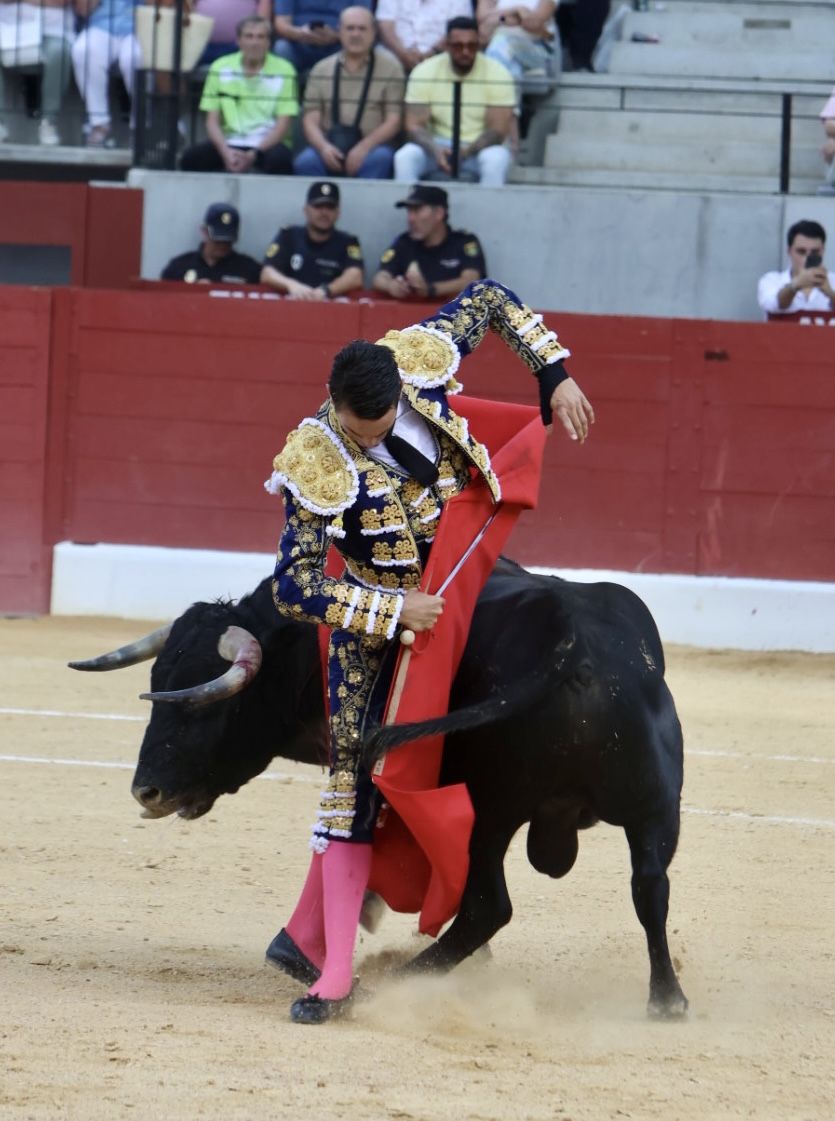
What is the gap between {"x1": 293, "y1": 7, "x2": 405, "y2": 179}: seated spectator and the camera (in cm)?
866

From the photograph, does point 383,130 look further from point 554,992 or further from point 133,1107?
point 133,1107

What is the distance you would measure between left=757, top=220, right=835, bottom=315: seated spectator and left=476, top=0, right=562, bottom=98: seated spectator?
6.12 ft

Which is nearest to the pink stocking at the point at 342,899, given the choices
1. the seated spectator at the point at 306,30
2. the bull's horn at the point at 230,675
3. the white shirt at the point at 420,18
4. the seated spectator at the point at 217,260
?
the bull's horn at the point at 230,675

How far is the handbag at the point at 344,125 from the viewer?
865 cm

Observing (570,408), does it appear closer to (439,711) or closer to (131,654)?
(439,711)

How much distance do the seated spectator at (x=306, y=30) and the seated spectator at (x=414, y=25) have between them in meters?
0.23

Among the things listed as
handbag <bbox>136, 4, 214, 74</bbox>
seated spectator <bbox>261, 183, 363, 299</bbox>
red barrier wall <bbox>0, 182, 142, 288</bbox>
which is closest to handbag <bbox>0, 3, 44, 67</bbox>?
handbag <bbox>136, 4, 214, 74</bbox>

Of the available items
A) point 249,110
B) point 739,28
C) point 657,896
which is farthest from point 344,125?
point 657,896

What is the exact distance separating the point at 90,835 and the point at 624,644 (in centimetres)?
180

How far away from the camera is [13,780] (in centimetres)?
477

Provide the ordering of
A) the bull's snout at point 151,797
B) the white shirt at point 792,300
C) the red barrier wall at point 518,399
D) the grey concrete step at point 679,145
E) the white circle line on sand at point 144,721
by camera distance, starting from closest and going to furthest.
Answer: the bull's snout at point 151,797 → the white circle line on sand at point 144,721 → the red barrier wall at point 518,399 → the white shirt at point 792,300 → the grey concrete step at point 679,145

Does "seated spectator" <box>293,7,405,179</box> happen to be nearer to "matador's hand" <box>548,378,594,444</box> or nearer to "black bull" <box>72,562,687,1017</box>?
"black bull" <box>72,562,687,1017</box>

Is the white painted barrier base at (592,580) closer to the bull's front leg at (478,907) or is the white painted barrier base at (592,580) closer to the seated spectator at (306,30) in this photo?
the seated spectator at (306,30)

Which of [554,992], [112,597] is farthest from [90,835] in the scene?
[112,597]
